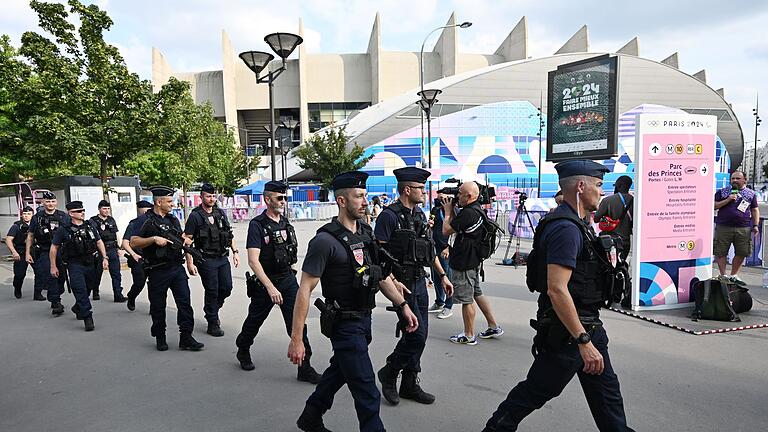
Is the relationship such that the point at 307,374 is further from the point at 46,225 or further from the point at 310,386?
the point at 46,225

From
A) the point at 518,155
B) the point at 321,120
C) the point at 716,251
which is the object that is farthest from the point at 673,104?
the point at 716,251

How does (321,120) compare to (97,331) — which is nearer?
(97,331)

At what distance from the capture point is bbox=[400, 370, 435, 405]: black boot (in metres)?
3.58

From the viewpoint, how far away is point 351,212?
9.21ft

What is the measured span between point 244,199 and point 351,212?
1289 inches

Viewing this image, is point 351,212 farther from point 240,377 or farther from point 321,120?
point 321,120

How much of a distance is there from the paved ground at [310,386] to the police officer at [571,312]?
0.83m

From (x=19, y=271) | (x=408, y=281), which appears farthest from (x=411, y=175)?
(x=19, y=271)

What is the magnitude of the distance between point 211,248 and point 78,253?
214 centimetres

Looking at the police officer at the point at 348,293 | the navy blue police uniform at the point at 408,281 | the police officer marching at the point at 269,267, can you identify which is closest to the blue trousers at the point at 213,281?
the police officer marching at the point at 269,267

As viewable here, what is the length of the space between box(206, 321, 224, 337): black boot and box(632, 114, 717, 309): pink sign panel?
5560 mm

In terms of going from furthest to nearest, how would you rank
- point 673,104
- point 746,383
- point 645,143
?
point 673,104 → point 645,143 → point 746,383

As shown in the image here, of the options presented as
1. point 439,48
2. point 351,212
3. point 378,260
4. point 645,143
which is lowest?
point 378,260

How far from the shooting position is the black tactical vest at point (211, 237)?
5.57 meters
